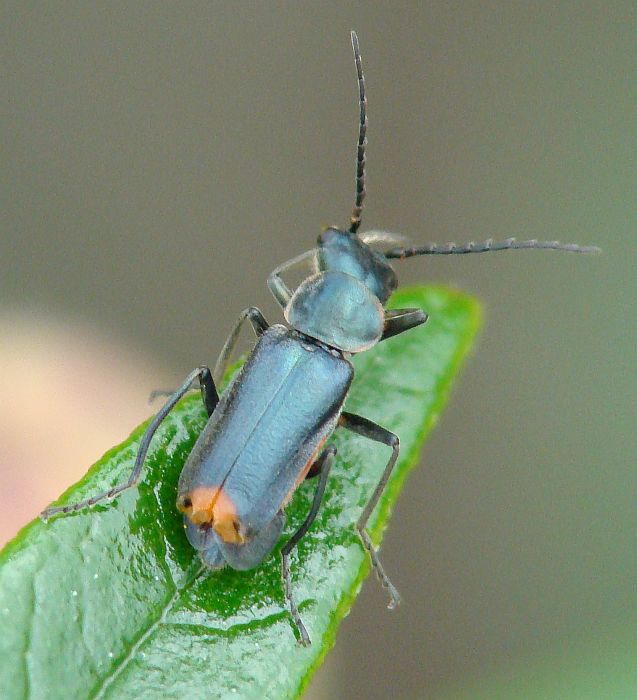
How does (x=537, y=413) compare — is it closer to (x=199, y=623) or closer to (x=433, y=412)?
(x=433, y=412)

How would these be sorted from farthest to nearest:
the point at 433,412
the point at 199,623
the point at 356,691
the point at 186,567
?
the point at 356,691
the point at 433,412
the point at 186,567
the point at 199,623

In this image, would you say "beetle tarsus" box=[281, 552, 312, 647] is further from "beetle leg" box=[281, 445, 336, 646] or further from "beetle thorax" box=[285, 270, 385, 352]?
"beetle thorax" box=[285, 270, 385, 352]

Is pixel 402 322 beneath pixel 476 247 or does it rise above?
beneath

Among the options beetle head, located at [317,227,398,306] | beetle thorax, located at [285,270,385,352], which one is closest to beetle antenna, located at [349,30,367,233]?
beetle head, located at [317,227,398,306]

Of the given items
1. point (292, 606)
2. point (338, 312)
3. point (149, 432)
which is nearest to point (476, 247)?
point (338, 312)

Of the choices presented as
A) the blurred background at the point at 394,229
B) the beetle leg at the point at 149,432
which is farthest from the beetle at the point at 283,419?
the blurred background at the point at 394,229

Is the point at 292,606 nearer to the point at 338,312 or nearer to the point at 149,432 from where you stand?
the point at 149,432

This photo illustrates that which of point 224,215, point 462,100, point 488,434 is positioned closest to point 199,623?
point 488,434
